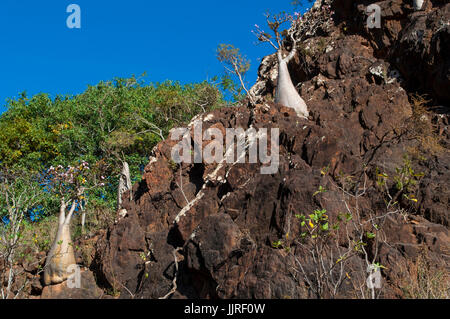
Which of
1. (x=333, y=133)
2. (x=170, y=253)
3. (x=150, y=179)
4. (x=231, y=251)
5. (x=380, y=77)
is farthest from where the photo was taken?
(x=380, y=77)

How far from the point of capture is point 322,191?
586 cm

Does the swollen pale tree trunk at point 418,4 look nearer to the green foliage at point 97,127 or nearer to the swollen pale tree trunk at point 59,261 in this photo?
the green foliage at point 97,127

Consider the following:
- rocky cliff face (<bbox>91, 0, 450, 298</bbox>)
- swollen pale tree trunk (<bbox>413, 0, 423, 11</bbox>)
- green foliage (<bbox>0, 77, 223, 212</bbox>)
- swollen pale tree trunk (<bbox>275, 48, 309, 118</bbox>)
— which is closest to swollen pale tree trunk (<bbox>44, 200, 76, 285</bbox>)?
rocky cliff face (<bbox>91, 0, 450, 298</bbox>)

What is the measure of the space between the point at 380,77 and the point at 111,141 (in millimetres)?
10348

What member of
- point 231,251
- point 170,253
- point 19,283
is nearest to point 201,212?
point 170,253

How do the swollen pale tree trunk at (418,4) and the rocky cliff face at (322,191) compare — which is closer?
the rocky cliff face at (322,191)

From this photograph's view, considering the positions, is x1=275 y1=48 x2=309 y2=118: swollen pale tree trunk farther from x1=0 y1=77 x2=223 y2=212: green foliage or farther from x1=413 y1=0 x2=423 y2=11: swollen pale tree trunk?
x1=0 y1=77 x2=223 y2=212: green foliage

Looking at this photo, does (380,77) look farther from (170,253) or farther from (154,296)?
(154,296)

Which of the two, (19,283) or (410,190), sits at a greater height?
(410,190)

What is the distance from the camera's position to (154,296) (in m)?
6.50

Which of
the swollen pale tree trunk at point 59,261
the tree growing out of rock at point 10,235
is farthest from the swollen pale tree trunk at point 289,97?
the tree growing out of rock at point 10,235

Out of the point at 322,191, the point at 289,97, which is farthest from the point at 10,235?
the point at 289,97

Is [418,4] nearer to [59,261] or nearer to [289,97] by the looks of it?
[289,97]

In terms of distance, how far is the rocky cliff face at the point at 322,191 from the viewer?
5777mm
